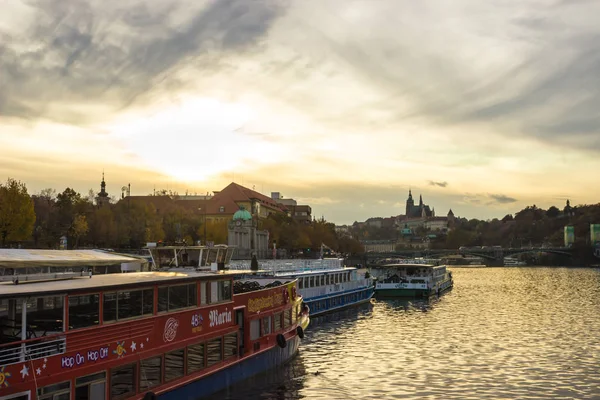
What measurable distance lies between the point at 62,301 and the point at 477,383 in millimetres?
21725

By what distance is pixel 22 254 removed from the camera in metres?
30.4

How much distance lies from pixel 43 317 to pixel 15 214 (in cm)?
6813

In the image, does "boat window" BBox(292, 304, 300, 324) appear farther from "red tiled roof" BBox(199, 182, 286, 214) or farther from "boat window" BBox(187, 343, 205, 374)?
"red tiled roof" BBox(199, 182, 286, 214)

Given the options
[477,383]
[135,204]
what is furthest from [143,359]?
[135,204]

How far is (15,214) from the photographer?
84375 mm

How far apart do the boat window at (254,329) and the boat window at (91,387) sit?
1150 cm

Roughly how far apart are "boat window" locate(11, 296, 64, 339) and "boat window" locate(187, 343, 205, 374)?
6534 mm

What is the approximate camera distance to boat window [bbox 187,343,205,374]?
26.8 metres

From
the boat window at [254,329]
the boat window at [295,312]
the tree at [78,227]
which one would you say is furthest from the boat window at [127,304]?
the tree at [78,227]

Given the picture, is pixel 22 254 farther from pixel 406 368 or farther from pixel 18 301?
pixel 406 368

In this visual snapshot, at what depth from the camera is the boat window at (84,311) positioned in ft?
69.6

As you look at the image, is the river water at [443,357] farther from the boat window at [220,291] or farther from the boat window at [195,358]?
the boat window at [220,291]

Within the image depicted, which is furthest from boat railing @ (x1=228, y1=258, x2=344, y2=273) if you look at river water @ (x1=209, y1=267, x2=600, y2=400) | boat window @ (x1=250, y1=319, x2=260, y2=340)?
boat window @ (x1=250, y1=319, x2=260, y2=340)

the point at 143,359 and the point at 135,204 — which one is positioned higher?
the point at 135,204
